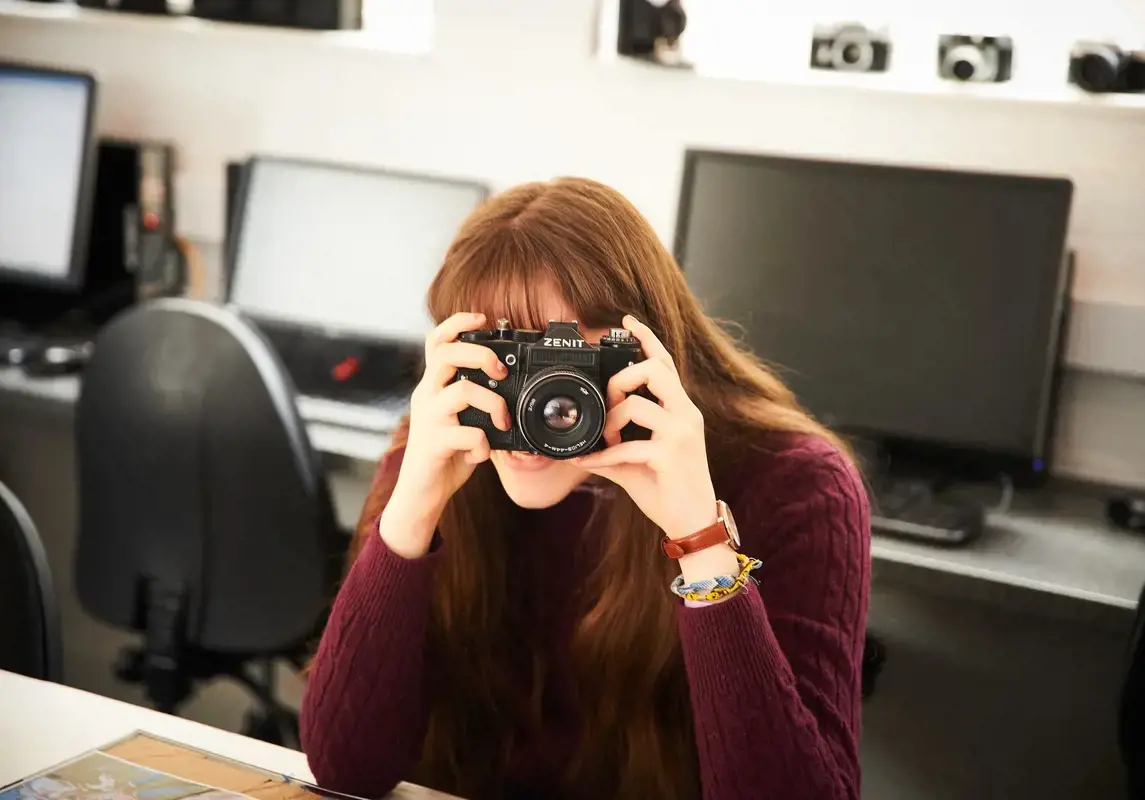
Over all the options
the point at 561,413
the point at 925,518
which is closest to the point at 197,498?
the point at 561,413

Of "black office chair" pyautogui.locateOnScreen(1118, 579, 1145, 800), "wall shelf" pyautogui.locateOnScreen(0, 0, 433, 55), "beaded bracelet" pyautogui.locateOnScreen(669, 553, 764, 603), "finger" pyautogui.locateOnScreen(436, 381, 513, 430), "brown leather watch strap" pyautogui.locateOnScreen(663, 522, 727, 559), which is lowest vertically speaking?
"black office chair" pyautogui.locateOnScreen(1118, 579, 1145, 800)

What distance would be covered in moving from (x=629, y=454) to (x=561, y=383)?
0.29ft

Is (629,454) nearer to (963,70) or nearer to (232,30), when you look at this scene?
(963,70)

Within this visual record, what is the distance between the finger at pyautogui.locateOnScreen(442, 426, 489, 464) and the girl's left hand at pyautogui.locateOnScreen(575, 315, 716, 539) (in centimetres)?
9

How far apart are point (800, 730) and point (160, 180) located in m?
2.07

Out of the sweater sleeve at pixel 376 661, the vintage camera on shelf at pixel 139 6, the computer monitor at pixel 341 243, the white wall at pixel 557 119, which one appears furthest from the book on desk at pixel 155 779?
the vintage camera on shelf at pixel 139 6

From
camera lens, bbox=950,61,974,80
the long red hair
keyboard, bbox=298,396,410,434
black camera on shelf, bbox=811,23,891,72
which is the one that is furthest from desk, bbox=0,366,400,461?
camera lens, bbox=950,61,974,80

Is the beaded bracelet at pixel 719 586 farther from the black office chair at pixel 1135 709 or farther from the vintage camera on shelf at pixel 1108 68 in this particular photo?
the vintage camera on shelf at pixel 1108 68

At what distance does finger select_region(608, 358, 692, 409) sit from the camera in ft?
3.08

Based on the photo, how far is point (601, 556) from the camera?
1205mm

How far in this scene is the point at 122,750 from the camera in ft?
3.02

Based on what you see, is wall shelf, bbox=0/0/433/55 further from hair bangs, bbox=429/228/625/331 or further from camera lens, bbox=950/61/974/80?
hair bangs, bbox=429/228/625/331

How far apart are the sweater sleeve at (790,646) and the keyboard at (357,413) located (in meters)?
0.92

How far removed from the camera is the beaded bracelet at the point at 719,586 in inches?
37.4
